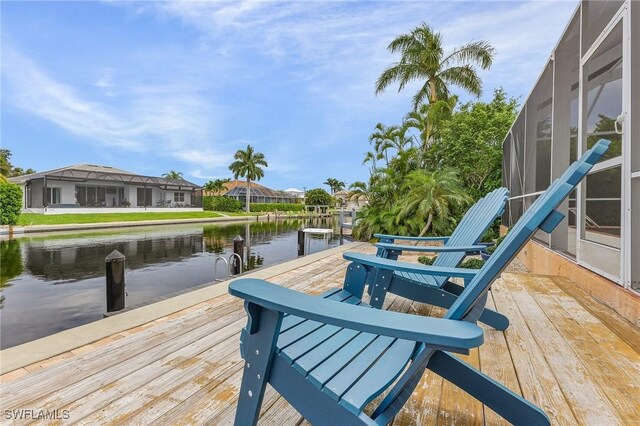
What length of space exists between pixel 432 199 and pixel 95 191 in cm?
3150

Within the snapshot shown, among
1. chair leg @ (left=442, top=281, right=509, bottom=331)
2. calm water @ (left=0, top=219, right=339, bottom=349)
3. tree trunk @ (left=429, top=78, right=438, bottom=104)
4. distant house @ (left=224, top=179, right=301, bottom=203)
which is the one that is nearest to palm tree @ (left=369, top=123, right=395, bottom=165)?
tree trunk @ (left=429, top=78, right=438, bottom=104)

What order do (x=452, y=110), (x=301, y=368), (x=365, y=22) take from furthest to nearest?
(x=452, y=110) < (x=365, y=22) < (x=301, y=368)

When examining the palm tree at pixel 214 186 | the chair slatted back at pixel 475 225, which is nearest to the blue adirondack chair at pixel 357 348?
the chair slatted back at pixel 475 225

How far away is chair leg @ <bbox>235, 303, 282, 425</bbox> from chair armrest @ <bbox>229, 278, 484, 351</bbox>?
0.21ft

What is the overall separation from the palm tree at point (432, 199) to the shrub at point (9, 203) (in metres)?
19.1

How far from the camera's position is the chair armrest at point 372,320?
2.46 feet

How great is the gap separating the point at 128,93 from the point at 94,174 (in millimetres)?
10684

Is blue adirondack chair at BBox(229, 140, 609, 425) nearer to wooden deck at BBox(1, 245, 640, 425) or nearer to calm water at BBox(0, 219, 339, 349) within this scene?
wooden deck at BBox(1, 245, 640, 425)

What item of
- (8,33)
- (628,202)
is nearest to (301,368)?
(628,202)

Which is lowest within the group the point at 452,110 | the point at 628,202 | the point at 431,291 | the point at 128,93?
the point at 431,291

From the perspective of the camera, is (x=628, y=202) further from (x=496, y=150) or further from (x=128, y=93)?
(x=128, y=93)

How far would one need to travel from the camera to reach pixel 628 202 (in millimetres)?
2459

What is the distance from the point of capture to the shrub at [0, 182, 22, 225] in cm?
1581

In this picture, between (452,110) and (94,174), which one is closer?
(452,110)
